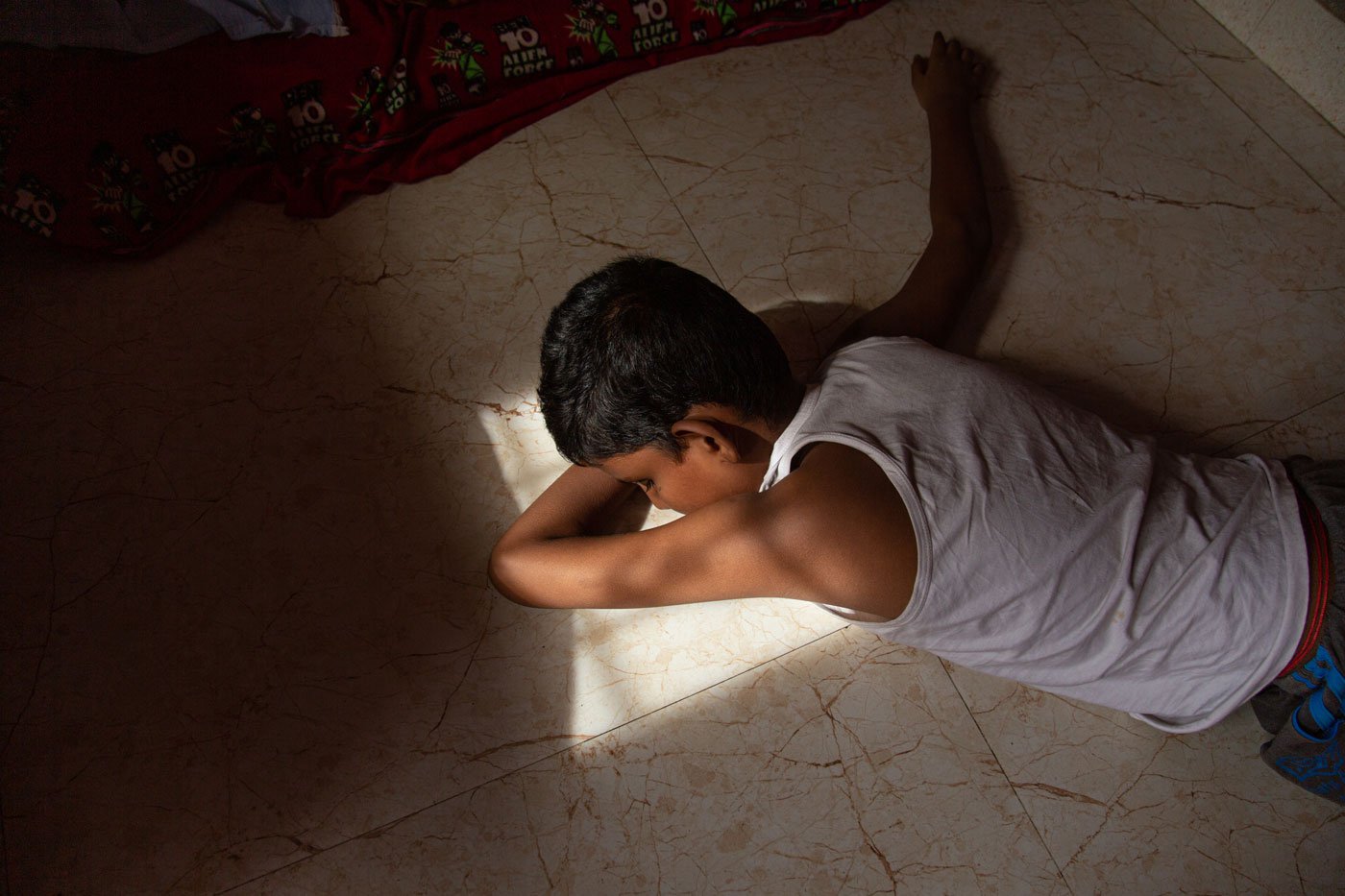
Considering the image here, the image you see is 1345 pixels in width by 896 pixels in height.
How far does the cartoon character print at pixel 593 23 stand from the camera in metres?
1.57

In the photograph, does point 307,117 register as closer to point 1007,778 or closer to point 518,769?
point 518,769

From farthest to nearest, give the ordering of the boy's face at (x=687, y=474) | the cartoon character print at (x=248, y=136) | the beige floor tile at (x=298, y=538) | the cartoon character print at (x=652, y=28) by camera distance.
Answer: the cartoon character print at (x=652, y=28) → the cartoon character print at (x=248, y=136) → the beige floor tile at (x=298, y=538) → the boy's face at (x=687, y=474)

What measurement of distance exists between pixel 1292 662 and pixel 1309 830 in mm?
282

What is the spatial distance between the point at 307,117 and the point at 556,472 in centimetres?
80

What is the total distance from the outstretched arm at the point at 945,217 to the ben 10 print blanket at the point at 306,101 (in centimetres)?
26

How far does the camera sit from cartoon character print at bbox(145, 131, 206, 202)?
4.65 ft

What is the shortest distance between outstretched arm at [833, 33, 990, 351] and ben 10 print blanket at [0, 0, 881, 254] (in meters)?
0.26

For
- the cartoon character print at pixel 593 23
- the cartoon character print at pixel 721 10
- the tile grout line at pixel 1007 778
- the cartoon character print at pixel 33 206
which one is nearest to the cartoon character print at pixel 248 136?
the cartoon character print at pixel 33 206

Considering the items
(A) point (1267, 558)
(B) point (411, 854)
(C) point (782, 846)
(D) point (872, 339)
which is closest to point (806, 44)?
(D) point (872, 339)

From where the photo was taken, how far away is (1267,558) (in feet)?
2.96

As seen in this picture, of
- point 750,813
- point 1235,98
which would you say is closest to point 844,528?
point 750,813

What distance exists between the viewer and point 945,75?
1557 millimetres

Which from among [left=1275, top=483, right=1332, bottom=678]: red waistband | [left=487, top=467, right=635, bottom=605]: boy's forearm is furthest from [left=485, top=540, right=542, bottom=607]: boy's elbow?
[left=1275, top=483, right=1332, bottom=678]: red waistband

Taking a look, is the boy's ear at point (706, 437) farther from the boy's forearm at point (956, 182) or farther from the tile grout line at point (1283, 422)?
the tile grout line at point (1283, 422)
